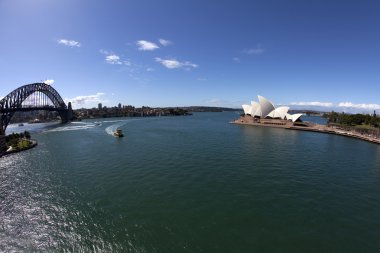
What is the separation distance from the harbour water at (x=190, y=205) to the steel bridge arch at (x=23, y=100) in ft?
121

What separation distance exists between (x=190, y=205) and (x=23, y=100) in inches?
3826

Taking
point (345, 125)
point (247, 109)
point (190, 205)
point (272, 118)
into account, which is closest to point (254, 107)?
point (247, 109)

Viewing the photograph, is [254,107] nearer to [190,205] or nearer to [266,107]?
[266,107]

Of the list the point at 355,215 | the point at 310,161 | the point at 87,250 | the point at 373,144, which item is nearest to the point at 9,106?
the point at 87,250

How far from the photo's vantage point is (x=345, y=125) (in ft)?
253

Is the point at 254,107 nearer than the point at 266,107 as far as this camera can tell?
No

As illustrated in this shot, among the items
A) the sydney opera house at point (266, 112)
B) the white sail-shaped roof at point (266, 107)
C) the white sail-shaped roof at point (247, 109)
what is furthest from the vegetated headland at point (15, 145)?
the white sail-shaped roof at point (247, 109)

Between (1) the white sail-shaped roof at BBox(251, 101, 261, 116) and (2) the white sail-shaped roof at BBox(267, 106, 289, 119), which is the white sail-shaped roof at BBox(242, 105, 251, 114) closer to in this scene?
(1) the white sail-shaped roof at BBox(251, 101, 261, 116)

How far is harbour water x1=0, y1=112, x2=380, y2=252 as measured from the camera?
14062 millimetres

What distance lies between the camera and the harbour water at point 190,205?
46.1 ft

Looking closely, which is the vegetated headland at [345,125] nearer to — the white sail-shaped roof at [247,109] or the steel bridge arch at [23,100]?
the white sail-shaped roof at [247,109]

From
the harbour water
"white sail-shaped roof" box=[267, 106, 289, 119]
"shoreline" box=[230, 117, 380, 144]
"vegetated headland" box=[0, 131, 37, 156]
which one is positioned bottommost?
the harbour water

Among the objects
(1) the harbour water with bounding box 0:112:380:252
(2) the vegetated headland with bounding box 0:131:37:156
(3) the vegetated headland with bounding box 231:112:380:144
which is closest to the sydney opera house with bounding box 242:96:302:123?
(3) the vegetated headland with bounding box 231:112:380:144

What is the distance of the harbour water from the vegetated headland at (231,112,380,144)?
101 feet
